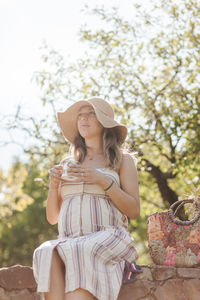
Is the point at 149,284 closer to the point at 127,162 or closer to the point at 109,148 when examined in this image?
the point at 127,162

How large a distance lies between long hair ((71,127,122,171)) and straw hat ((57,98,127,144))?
77 mm

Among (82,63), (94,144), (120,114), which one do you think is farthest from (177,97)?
(94,144)

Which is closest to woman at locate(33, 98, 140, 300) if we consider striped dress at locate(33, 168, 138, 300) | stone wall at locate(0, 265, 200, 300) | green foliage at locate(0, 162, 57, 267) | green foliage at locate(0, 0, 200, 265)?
striped dress at locate(33, 168, 138, 300)

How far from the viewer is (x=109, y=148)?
3717mm

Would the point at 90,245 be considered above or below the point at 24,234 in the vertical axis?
above

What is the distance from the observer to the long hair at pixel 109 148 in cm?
359

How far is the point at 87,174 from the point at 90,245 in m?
0.56

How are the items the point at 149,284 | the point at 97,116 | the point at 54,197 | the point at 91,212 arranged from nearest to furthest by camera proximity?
the point at 91,212 → the point at 149,284 → the point at 54,197 → the point at 97,116

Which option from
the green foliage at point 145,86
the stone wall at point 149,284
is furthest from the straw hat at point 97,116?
the green foliage at point 145,86

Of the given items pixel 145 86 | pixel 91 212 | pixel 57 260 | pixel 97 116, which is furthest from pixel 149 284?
pixel 145 86

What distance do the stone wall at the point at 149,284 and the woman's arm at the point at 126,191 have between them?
1.45ft

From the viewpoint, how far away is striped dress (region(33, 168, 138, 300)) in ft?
9.46

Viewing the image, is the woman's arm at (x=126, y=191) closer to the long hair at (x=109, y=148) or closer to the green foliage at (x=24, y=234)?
the long hair at (x=109, y=148)

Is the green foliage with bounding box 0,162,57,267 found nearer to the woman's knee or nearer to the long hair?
the long hair
